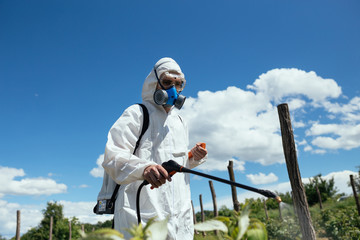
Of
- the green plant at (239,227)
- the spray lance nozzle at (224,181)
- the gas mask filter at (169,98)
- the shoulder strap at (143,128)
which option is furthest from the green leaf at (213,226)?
the gas mask filter at (169,98)

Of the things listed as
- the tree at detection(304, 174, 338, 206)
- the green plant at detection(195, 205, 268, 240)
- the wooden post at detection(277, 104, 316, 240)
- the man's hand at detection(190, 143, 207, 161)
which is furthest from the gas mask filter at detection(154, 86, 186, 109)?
the tree at detection(304, 174, 338, 206)

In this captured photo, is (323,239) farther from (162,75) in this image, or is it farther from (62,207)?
(62,207)

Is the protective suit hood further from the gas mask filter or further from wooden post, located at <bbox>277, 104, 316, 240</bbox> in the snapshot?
wooden post, located at <bbox>277, 104, 316, 240</bbox>

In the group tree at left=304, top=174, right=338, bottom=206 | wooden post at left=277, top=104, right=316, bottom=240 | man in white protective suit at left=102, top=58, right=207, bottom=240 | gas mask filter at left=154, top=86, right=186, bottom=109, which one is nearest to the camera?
man in white protective suit at left=102, top=58, right=207, bottom=240

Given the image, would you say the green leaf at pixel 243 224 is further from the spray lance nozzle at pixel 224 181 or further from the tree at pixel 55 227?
the tree at pixel 55 227

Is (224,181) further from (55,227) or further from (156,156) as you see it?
(55,227)

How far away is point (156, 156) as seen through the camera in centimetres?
172

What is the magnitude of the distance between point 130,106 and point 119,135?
0.95ft

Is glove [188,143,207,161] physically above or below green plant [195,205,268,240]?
above

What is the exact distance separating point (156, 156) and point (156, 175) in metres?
0.44

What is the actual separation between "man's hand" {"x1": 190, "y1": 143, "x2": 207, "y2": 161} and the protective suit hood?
450 mm

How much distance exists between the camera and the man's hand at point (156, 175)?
1273 millimetres

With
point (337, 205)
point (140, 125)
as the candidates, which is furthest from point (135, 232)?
point (337, 205)

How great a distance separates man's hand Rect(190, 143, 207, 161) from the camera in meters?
1.99
